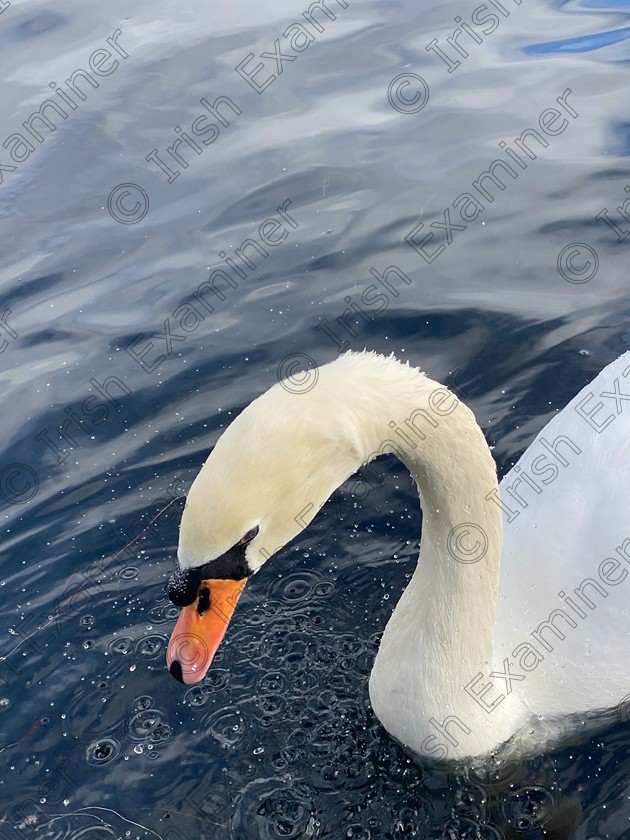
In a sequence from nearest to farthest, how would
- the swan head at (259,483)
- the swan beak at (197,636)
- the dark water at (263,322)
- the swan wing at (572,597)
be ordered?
the swan head at (259,483) → the swan beak at (197,636) → the swan wing at (572,597) → the dark water at (263,322)

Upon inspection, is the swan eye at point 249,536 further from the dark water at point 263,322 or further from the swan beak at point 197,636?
the dark water at point 263,322

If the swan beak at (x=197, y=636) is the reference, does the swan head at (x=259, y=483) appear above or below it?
above

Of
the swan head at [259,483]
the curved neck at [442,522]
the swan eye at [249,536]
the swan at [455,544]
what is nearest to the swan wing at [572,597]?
the swan at [455,544]

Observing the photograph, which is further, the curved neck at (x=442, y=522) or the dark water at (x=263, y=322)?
the dark water at (x=263, y=322)

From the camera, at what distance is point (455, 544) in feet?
13.7

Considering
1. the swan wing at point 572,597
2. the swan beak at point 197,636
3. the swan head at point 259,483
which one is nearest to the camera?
the swan head at point 259,483

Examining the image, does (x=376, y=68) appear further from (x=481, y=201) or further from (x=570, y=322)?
(x=570, y=322)

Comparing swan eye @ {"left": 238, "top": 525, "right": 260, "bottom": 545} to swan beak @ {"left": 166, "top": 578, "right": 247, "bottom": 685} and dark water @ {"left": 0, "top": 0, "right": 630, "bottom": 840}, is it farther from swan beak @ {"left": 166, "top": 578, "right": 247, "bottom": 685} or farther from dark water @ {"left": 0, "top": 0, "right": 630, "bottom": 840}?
dark water @ {"left": 0, "top": 0, "right": 630, "bottom": 840}

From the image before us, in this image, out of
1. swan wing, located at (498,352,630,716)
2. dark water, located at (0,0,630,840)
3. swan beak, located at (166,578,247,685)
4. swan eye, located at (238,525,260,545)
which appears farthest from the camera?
dark water, located at (0,0,630,840)

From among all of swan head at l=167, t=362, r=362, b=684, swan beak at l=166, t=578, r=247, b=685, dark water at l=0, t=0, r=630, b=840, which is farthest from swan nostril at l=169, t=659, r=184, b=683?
dark water at l=0, t=0, r=630, b=840

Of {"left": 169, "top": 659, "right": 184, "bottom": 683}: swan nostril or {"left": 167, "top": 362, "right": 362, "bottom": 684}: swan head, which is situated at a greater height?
{"left": 167, "top": 362, "right": 362, "bottom": 684}: swan head

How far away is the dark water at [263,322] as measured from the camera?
4938mm

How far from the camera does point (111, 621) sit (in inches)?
231

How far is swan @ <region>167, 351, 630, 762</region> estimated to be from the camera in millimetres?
3412
